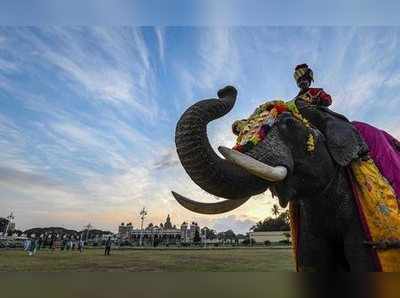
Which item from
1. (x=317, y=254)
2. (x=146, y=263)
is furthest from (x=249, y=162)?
(x=146, y=263)

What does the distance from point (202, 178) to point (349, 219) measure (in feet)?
4.52

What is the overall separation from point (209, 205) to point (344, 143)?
134 cm

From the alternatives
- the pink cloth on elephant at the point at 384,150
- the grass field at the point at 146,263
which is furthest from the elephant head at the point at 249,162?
the grass field at the point at 146,263

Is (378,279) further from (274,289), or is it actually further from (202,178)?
(202,178)

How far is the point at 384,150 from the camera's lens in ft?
11.5

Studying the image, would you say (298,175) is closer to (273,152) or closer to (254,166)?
(273,152)

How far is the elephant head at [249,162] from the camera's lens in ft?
9.64

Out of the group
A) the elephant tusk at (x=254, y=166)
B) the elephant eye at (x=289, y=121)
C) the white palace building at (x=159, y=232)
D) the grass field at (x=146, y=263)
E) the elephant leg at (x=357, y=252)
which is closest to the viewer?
the elephant tusk at (x=254, y=166)

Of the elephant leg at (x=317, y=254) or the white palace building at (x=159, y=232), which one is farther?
the white palace building at (x=159, y=232)

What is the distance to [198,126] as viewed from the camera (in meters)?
2.95

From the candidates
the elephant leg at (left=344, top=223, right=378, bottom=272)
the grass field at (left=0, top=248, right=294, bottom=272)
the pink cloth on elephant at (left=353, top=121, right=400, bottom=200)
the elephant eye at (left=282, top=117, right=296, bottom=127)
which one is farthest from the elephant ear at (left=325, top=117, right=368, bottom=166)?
the grass field at (left=0, top=248, right=294, bottom=272)

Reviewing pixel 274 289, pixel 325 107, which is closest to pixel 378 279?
pixel 274 289

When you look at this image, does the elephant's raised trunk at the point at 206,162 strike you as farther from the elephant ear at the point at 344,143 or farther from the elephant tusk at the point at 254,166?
the elephant ear at the point at 344,143

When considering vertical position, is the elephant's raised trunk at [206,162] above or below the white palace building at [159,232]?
below
